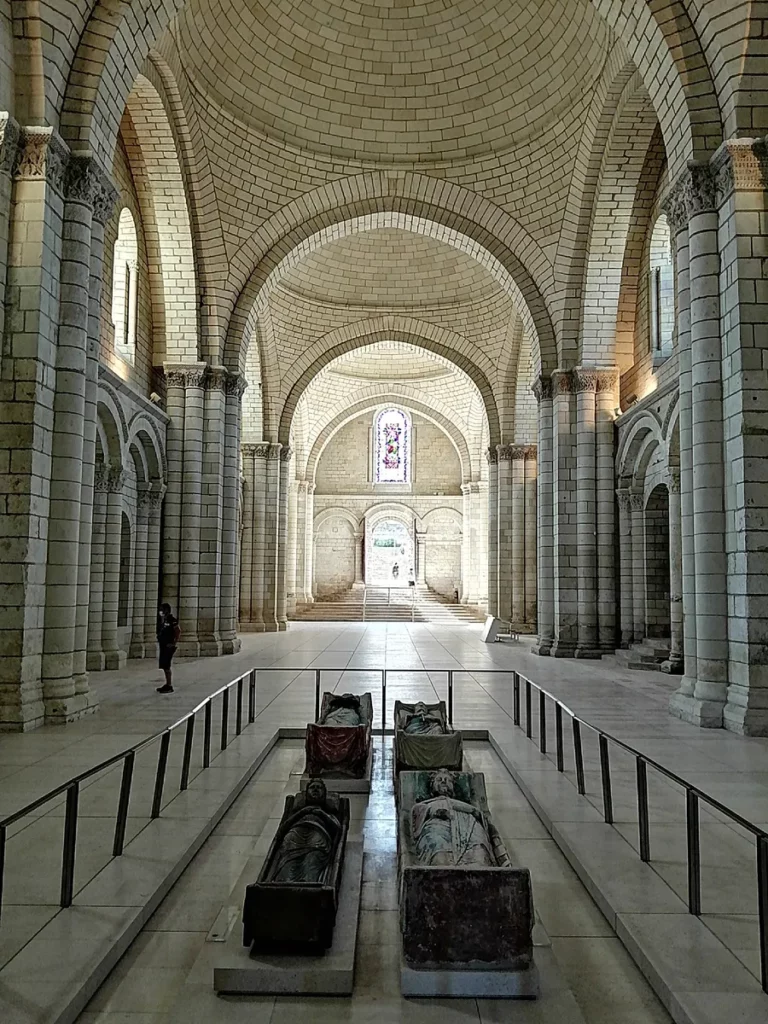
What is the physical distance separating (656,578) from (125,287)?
13.0 m

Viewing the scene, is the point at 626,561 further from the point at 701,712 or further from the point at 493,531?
the point at 493,531

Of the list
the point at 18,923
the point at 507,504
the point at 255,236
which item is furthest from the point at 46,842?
the point at 507,504

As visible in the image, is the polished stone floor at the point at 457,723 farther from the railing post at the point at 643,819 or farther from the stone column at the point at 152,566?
the stone column at the point at 152,566

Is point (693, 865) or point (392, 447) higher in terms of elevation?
point (392, 447)

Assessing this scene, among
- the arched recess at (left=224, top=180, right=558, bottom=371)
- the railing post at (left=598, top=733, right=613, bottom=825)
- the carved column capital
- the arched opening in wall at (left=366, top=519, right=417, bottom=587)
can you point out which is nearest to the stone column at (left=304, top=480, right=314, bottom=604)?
the arched opening in wall at (left=366, top=519, right=417, bottom=587)

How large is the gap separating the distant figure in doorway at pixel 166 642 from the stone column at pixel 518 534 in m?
14.8

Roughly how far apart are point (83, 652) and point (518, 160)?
14375mm

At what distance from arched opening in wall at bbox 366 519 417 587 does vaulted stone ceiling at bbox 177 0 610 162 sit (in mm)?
24688

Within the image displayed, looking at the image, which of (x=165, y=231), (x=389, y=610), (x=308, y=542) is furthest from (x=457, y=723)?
(x=308, y=542)

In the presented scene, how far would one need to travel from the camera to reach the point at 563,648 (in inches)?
688

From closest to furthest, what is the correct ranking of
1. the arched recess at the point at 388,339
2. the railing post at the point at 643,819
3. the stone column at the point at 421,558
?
the railing post at the point at 643,819 → the arched recess at the point at 388,339 → the stone column at the point at 421,558

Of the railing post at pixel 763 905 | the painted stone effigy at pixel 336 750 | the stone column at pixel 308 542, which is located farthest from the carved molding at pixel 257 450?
the railing post at pixel 763 905

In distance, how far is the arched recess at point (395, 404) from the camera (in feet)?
117

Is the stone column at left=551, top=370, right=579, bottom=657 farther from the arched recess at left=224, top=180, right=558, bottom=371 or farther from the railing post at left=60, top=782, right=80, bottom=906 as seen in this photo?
the railing post at left=60, top=782, right=80, bottom=906
